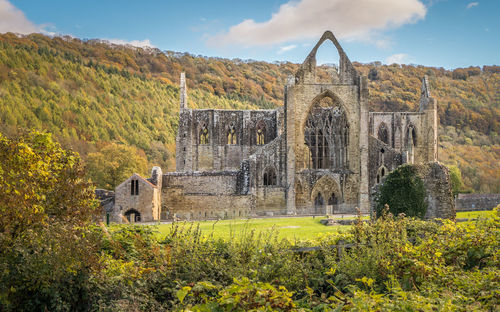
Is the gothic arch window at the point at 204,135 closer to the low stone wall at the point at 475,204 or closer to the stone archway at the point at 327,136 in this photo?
the stone archway at the point at 327,136

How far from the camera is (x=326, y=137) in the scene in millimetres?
39656

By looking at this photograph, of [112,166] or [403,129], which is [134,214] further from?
[403,129]

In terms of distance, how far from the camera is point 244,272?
9211mm

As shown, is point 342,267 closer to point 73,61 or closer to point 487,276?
point 487,276

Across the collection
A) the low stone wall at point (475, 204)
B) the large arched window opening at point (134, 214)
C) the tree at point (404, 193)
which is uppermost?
the tree at point (404, 193)

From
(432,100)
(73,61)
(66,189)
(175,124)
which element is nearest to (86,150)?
(175,124)

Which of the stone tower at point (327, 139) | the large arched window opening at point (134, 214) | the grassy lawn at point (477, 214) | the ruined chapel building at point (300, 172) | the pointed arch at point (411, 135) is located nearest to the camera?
the grassy lawn at point (477, 214)

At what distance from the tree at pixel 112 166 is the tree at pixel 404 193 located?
3113 centimetres

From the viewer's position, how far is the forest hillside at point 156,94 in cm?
6550

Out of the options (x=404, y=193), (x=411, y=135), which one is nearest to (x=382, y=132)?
(x=411, y=135)

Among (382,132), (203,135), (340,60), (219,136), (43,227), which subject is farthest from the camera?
(382,132)

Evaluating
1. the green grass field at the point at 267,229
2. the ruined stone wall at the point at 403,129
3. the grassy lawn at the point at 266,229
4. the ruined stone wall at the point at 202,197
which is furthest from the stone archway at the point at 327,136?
the grassy lawn at the point at 266,229

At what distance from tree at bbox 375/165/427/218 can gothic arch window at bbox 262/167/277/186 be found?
18.4 m

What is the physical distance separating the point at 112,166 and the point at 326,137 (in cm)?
1947
